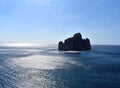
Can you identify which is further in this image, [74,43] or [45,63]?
[74,43]

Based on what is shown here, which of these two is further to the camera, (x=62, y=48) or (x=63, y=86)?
(x=62, y=48)

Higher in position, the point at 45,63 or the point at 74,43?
the point at 74,43

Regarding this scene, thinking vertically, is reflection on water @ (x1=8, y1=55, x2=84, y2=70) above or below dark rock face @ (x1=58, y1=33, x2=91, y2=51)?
below

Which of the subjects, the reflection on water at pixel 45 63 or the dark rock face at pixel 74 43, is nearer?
the reflection on water at pixel 45 63

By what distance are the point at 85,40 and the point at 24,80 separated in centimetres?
14432

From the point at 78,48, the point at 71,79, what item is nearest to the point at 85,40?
the point at 78,48

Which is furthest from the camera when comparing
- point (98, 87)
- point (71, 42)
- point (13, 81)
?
point (71, 42)

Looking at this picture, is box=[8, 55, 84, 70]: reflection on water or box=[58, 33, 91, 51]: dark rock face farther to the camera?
box=[58, 33, 91, 51]: dark rock face

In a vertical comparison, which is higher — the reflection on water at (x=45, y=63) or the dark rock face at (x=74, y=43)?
the dark rock face at (x=74, y=43)

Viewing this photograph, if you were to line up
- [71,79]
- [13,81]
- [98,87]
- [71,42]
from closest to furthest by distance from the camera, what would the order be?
1. [98,87]
2. [13,81]
3. [71,79]
4. [71,42]

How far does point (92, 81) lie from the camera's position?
4494cm

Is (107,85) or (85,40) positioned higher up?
(85,40)

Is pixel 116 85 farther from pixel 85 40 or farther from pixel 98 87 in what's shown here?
pixel 85 40

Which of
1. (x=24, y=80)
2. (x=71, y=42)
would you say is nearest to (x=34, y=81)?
(x=24, y=80)
